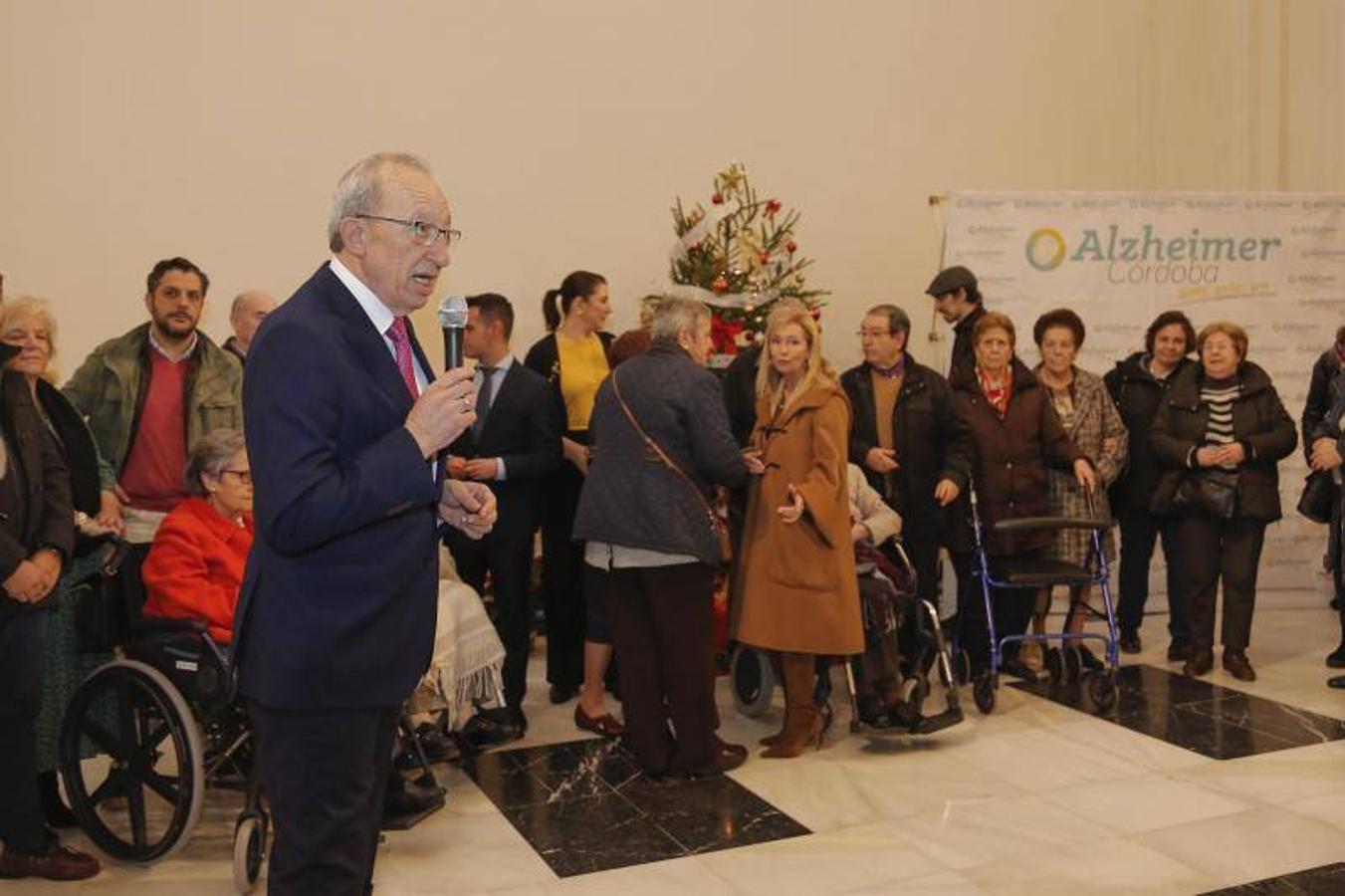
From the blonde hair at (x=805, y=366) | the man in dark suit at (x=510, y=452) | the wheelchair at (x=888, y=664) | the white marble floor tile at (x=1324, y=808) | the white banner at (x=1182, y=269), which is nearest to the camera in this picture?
the white marble floor tile at (x=1324, y=808)

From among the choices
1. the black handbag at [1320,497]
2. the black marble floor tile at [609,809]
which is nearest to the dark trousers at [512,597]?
the black marble floor tile at [609,809]

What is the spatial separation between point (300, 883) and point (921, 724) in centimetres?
306

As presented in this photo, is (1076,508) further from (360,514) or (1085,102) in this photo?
(360,514)

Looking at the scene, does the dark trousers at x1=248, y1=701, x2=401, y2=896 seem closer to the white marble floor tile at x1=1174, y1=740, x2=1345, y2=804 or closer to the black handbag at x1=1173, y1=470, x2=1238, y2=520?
the white marble floor tile at x1=1174, y1=740, x2=1345, y2=804

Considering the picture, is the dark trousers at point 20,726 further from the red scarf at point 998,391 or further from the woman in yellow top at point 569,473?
the red scarf at point 998,391

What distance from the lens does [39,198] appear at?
602cm

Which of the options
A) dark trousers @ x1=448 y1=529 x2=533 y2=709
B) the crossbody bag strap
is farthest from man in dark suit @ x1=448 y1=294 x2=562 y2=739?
the crossbody bag strap

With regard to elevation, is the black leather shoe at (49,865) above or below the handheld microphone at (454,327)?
below

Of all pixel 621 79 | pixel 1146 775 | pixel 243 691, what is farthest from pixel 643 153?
pixel 243 691

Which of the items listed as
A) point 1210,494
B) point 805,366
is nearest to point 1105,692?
point 1210,494

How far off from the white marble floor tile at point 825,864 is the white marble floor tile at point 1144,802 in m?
0.64

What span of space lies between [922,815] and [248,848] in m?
1.89

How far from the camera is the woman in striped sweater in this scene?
18.4ft

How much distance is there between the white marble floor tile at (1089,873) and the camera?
11.6ft
